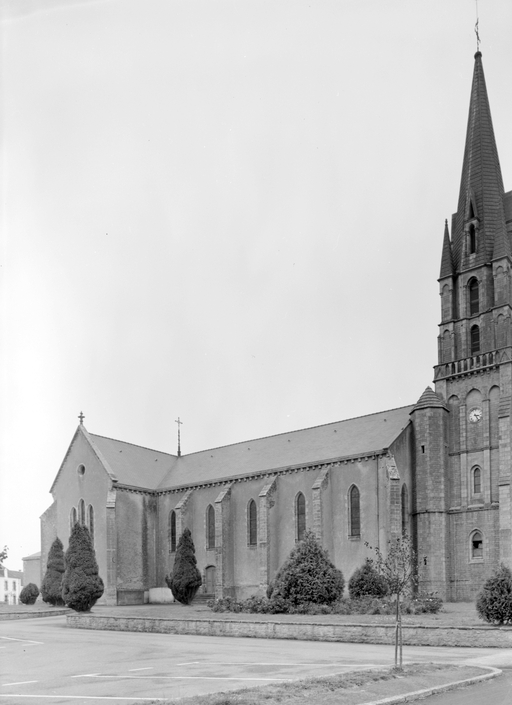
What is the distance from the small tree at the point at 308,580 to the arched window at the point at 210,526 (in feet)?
51.7

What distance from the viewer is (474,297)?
46.3 m

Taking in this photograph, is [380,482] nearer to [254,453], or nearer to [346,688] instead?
[254,453]

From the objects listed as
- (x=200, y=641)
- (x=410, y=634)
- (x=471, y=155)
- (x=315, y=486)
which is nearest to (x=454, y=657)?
(x=410, y=634)

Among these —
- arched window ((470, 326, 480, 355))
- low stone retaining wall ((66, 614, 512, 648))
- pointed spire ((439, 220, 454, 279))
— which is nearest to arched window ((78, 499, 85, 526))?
low stone retaining wall ((66, 614, 512, 648))

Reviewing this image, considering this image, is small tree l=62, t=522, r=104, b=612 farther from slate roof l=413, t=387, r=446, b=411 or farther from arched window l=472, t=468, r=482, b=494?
arched window l=472, t=468, r=482, b=494

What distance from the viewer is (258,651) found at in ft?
75.7

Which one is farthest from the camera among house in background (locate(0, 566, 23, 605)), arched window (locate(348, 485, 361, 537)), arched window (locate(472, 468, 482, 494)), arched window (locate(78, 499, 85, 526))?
house in background (locate(0, 566, 23, 605))

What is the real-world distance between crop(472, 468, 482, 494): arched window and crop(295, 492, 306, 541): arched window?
1054 centimetres

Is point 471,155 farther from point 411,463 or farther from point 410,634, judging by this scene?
point 410,634

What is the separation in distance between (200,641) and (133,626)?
23.2 ft

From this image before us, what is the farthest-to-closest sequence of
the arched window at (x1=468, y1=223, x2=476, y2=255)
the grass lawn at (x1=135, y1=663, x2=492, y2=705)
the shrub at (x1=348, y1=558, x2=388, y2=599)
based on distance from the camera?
the arched window at (x1=468, y1=223, x2=476, y2=255) → the shrub at (x1=348, y1=558, x2=388, y2=599) → the grass lawn at (x1=135, y1=663, x2=492, y2=705)

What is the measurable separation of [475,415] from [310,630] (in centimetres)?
2055

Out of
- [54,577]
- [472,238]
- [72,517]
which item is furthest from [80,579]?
[472,238]

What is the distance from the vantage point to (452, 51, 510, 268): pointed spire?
1842 inches
